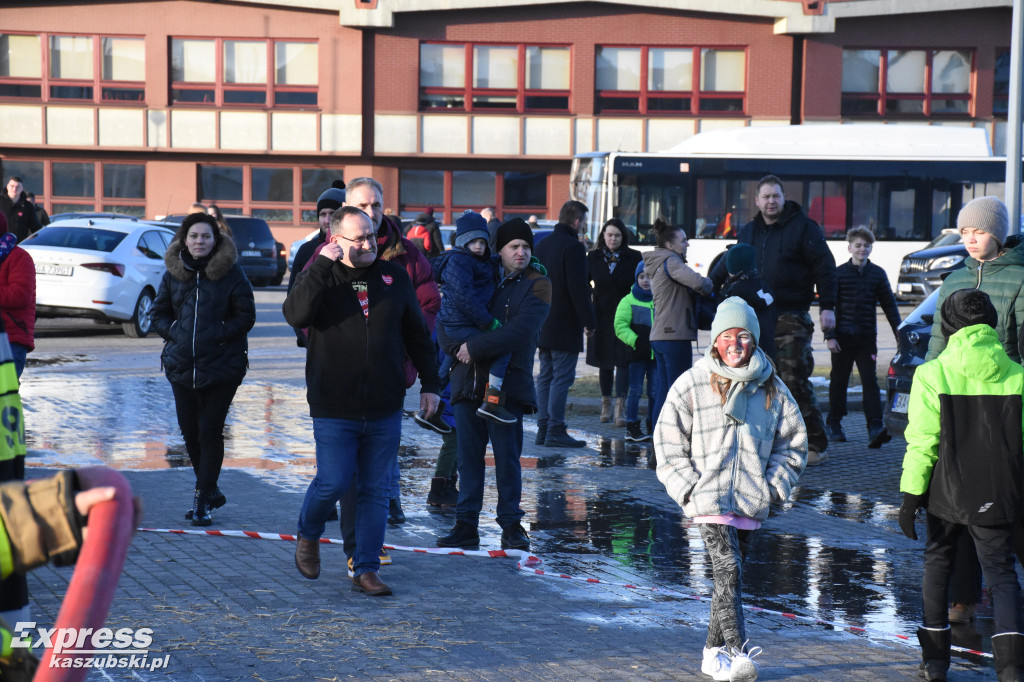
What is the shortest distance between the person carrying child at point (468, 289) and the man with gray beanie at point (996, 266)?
8.21ft

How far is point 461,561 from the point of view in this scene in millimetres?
6953

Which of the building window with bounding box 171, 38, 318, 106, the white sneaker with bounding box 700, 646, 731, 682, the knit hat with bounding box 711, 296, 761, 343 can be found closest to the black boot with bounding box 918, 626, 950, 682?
the white sneaker with bounding box 700, 646, 731, 682

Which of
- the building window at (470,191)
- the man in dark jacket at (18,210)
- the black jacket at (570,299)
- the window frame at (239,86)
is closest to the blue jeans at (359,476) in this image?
the black jacket at (570,299)

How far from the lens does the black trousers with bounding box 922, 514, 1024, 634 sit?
16.9 feet

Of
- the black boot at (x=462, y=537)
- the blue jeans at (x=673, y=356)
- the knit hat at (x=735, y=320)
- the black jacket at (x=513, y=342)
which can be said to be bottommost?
the black boot at (x=462, y=537)

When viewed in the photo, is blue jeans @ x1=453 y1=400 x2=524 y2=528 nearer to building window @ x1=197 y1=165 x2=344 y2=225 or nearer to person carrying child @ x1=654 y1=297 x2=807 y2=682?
person carrying child @ x1=654 y1=297 x2=807 y2=682

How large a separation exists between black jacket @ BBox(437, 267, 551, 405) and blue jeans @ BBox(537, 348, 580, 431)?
11.7 feet

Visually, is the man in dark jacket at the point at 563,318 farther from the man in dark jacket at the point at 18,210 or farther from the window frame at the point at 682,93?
the window frame at the point at 682,93

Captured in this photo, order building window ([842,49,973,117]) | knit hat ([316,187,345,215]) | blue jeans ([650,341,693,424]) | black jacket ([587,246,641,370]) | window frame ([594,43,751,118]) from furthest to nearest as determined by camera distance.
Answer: window frame ([594,43,751,118]), building window ([842,49,973,117]), black jacket ([587,246,641,370]), blue jeans ([650,341,693,424]), knit hat ([316,187,345,215])

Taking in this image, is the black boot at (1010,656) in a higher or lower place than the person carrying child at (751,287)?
lower

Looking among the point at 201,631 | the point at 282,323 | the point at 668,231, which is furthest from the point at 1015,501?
the point at 282,323

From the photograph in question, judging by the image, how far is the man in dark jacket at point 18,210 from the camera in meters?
20.7

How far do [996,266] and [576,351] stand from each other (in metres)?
4.89

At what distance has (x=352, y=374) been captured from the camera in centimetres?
619
